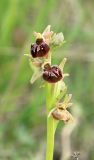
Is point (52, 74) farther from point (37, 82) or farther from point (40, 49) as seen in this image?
point (37, 82)

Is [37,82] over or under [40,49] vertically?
over

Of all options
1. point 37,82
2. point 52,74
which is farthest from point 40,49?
point 37,82

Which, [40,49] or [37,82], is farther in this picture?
[37,82]

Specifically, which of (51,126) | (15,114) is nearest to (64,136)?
(15,114)

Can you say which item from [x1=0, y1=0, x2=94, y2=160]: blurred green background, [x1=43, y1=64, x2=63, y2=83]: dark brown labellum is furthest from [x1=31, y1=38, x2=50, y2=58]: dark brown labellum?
[x1=0, y1=0, x2=94, y2=160]: blurred green background

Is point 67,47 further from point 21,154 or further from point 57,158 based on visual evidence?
point 21,154

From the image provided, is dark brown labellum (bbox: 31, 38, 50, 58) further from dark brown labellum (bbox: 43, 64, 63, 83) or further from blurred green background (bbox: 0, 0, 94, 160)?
blurred green background (bbox: 0, 0, 94, 160)

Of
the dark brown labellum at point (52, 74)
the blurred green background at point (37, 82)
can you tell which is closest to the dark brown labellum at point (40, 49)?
the dark brown labellum at point (52, 74)
